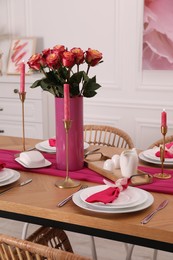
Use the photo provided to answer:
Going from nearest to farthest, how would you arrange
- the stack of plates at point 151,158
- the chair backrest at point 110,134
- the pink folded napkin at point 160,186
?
1. the pink folded napkin at point 160,186
2. the stack of plates at point 151,158
3. the chair backrest at point 110,134

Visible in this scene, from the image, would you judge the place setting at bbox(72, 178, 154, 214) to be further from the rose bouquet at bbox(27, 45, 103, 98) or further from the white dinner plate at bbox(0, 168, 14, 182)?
the rose bouquet at bbox(27, 45, 103, 98)

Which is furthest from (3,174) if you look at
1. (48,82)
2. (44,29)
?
(44,29)

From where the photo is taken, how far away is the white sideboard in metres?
3.53

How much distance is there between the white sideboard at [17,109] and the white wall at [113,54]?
0.35ft

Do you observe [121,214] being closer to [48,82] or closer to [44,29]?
[48,82]

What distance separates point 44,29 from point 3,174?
2257 millimetres

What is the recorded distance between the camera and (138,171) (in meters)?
1.84

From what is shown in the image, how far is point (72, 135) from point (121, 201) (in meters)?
0.48

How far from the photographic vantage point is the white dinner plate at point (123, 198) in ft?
4.68

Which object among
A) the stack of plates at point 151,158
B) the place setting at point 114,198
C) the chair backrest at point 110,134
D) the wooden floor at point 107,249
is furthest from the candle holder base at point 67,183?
the wooden floor at point 107,249

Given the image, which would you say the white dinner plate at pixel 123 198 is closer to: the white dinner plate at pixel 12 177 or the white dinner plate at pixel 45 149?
the white dinner plate at pixel 12 177

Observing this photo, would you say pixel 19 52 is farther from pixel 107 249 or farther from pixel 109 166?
pixel 109 166

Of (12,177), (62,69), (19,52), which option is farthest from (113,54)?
(12,177)

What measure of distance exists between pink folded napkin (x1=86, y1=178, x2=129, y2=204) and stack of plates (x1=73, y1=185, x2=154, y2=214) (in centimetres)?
1
